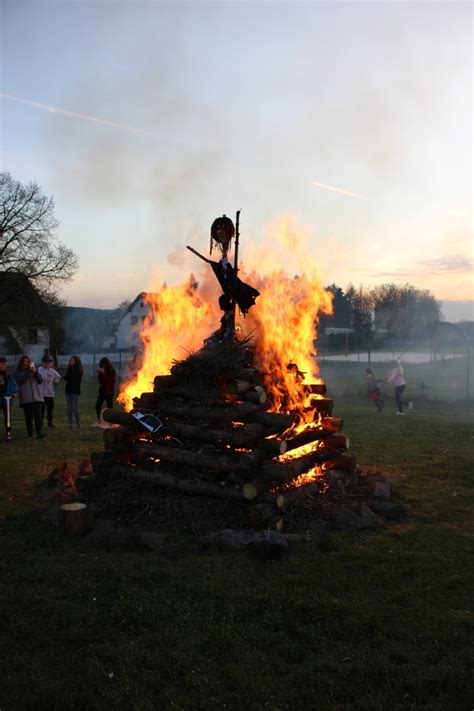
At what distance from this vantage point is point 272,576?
18.2 ft

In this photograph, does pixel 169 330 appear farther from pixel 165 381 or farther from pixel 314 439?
pixel 314 439

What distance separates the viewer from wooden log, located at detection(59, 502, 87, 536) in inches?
262

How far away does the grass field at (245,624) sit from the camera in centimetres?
374

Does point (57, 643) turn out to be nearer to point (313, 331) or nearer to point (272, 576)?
point (272, 576)

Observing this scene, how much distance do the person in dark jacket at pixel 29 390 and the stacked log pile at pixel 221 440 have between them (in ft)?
18.9

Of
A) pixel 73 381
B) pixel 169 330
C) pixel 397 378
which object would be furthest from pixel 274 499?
pixel 397 378

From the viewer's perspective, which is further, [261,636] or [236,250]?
[236,250]

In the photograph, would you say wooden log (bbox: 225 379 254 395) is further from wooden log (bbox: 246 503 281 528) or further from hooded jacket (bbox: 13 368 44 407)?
hooded jacket (bbox: 13 368 44 407)

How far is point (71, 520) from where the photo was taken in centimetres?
667

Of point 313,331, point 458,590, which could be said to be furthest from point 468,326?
point 458,590

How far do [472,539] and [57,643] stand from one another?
16.1 feet

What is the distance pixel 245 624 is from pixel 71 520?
2948 millimetres

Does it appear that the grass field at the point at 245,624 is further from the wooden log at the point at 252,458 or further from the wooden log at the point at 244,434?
the wooden log at the point at 244,434

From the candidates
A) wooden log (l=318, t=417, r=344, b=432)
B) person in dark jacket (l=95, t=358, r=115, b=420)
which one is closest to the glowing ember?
wooden log (l=318, t=417, r=344, b=432)
